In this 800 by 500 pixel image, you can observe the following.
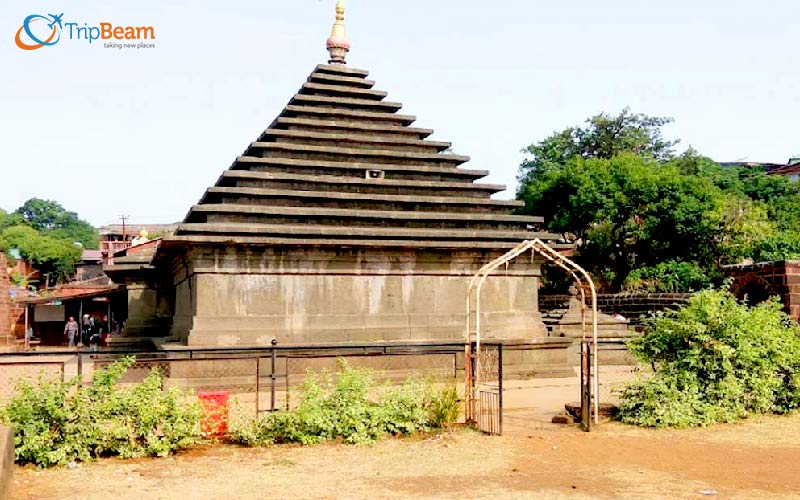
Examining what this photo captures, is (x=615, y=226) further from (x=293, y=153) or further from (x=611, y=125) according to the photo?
(x=293, y=153)

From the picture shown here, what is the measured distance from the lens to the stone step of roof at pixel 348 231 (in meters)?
16.1

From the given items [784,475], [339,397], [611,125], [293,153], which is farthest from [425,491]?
[611,125]

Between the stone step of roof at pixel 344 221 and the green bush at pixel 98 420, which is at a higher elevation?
the stone step of roof at pixel 344 221

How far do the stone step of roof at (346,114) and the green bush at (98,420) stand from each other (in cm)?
1073

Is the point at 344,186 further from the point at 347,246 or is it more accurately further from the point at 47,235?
the point at 47,235

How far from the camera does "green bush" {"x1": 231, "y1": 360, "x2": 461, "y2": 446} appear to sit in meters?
10.2

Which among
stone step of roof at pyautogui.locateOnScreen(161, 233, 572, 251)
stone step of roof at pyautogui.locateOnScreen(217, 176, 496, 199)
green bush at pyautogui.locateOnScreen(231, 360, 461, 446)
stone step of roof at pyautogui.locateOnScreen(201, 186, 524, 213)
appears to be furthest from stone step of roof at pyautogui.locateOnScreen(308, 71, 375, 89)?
green bush at pyautogui.locateOnScreen(231, 360, 461, 446)

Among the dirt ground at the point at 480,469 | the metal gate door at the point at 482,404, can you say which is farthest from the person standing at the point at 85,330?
the dirt ground at the point at 480,469

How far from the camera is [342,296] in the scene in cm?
1714

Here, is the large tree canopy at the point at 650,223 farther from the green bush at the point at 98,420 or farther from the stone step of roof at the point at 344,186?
the green bush at the point at 98,420

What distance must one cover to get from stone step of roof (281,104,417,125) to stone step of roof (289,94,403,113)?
17 cm

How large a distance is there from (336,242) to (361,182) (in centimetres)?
221

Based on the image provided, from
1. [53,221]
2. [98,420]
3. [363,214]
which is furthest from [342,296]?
[53,221]

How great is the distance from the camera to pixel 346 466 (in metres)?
9.05
